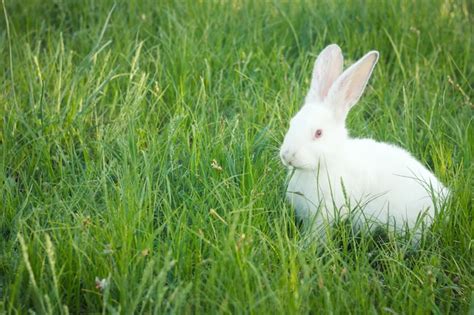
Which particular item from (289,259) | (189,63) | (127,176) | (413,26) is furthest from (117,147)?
(413,26)

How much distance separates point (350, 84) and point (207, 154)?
2.63 ft

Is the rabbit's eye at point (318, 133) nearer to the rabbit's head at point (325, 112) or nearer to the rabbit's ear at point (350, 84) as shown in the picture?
the rabbit's head at point (325, 112)

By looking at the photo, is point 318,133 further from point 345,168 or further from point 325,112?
point 345,168

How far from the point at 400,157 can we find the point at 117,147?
58.6 inches

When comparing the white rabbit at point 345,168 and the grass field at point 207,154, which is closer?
the grass field at point 207,154

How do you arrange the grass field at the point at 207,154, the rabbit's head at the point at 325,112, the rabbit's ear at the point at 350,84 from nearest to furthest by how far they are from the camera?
the grass field at the point at 207,154 → the rabbit's head at the point at 325,112 → the rabbit's ear at the point at 350,84

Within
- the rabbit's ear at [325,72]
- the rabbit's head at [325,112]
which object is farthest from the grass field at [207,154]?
the rabbit's ear at [325,72]

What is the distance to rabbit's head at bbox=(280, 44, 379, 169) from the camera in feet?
11.0

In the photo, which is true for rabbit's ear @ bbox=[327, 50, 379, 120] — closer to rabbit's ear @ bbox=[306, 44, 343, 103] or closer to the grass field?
rabbit's ear @ bbox=[306, 44, 343, 103]

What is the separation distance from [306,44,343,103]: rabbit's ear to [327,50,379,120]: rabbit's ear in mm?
111

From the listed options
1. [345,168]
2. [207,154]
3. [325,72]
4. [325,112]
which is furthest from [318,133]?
[207,154]

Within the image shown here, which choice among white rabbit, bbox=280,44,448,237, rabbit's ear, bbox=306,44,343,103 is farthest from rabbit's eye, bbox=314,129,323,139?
rabbit's ear, bbox=306,44,343,103

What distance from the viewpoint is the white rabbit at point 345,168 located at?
343 cm

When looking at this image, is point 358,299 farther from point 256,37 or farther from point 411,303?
point 256,37
